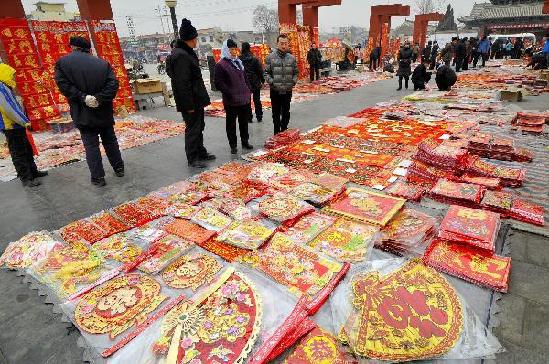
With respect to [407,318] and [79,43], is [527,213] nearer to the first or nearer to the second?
[407,318]

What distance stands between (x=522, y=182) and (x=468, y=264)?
2027 mm

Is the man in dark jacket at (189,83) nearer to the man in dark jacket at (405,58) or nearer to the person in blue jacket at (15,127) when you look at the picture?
the person in blue jacket at (15,127)

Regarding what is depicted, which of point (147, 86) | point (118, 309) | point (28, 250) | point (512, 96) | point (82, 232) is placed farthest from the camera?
point (147, 86)

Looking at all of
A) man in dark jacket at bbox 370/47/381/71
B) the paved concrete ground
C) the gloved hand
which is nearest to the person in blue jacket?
the paved concrete ground

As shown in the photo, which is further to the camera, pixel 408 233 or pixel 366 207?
pixel 366 207

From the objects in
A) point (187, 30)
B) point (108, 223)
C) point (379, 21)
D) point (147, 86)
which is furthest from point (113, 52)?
point (379, 21)

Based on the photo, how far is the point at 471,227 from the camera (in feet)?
8.34

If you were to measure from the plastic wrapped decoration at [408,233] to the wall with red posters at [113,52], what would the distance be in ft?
28.0

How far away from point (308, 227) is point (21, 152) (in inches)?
156

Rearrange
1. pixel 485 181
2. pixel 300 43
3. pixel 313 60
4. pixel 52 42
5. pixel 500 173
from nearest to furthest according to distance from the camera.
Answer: pixel 485 181, pixel 500 173, pixel 52 42, pixel 313 60, pixel 300 43

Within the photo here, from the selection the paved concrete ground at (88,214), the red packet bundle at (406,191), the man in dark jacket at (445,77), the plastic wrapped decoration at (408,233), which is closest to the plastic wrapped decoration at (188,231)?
the paved concrete ground at (88,214)

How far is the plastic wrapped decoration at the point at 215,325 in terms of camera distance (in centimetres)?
167

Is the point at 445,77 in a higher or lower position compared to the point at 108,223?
higher

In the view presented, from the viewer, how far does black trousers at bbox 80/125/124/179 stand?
408cm
